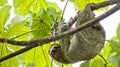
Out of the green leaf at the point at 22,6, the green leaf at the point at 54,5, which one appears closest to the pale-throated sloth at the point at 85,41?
the green leaf at the point at 22,6

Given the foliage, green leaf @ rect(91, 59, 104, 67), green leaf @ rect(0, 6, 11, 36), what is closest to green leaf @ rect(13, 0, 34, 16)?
the foliage

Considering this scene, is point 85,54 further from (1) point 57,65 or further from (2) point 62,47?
(1) point 57,65

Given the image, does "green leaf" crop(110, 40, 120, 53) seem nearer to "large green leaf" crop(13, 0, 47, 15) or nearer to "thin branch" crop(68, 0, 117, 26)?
Answer: "thin branch" crop(68, 0, 117, 26)

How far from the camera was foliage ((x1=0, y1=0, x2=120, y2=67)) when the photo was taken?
1.10 m

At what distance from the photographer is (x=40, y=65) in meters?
1.26

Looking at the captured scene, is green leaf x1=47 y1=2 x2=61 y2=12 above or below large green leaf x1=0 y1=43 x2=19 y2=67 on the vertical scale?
above

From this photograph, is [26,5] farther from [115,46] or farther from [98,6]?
[98,6]

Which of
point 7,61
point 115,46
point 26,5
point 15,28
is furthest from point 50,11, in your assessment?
point 115,46

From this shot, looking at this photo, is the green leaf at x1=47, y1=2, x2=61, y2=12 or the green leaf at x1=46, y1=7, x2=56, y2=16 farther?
the green leaf at x1=47, y1=2, x2=61, y2=12

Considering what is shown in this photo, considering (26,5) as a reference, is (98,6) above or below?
above

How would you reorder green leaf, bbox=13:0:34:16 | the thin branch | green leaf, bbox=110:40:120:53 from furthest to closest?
1. green leaf, bbox=13:0:34:16
2. green leaf, bbox=110:40:120:53
3. the thin branch

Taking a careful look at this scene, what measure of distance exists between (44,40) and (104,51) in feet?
2.17

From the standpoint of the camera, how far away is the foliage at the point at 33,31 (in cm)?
110

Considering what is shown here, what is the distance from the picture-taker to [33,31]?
123 cm
